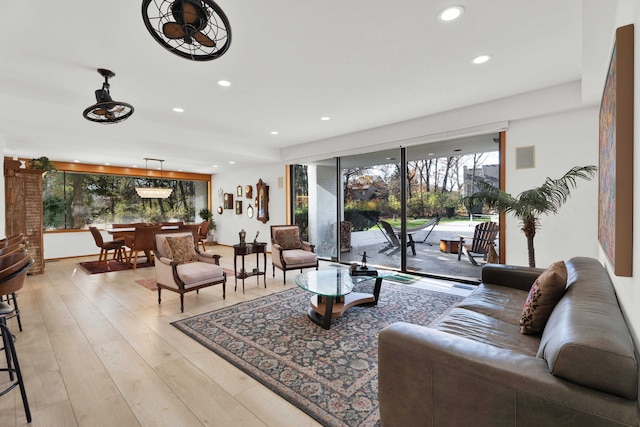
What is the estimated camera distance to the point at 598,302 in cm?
141

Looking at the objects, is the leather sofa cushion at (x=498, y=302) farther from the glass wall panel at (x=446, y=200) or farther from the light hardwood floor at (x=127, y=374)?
the glass wall panel at (x=446, y=200)

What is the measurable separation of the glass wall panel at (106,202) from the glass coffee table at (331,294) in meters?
7.13

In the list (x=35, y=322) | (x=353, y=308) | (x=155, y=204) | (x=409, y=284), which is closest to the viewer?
(x=35, y=322)

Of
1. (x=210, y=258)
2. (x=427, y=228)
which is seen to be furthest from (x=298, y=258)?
(x=427, y=228)

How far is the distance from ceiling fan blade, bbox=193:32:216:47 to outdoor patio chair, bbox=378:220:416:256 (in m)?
4.36

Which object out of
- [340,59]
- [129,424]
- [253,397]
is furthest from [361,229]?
[129,424]

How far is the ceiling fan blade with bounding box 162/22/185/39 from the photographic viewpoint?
1.78 m

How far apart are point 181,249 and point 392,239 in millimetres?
3643

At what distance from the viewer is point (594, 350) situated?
989 millimetres

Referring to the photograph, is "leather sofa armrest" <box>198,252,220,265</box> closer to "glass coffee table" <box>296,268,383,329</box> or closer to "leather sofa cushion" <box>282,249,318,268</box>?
"leather sofa cushion" <box>282,249,318,268</box>

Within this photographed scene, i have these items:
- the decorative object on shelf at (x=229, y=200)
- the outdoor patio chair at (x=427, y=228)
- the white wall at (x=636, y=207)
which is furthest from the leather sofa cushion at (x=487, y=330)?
the decorative object on shelf at (x=229, y=200)

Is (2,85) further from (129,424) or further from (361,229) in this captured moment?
(361,229)

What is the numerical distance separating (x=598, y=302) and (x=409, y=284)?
3.21 meters

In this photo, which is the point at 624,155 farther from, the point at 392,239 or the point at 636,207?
the point at 392,239
